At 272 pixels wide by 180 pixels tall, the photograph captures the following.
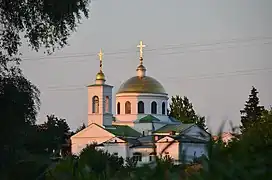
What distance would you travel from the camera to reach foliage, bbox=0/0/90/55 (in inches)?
759

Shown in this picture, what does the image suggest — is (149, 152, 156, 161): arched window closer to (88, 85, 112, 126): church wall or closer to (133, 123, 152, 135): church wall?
(133, 123, 152, 135): church wall

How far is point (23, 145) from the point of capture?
66.3ft

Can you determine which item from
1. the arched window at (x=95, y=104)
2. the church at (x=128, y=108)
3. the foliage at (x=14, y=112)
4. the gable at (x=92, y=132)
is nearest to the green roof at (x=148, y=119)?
the church at (x=128, y=108)

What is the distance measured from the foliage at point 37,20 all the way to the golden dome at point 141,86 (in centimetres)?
7215

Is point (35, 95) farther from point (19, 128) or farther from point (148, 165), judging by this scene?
point (148, 165)

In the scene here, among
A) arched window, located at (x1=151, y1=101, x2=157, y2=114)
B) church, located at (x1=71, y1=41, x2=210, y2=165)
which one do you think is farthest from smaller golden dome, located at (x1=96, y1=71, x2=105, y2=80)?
arched window, located at (x1=151, y1=101, x2=157, y2=114)

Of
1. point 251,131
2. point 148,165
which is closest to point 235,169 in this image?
point 251,131

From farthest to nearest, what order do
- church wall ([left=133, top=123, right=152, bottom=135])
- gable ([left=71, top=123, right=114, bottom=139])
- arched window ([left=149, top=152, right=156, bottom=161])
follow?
church wall ([left=133, top=123, right=152, bottom=135]), gable ([left=71, top=123, right=114, bottom=139]), arched window ([left=149, top=152, right=156, bottom=161])

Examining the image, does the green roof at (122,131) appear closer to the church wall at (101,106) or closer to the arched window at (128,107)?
the church wall at (101,106)

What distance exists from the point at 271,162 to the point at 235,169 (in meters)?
0.28

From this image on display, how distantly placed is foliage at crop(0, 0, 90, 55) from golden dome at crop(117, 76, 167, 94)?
72151 millimetres

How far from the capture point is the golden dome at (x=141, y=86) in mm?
92375

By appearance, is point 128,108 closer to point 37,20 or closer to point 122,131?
point 122,131

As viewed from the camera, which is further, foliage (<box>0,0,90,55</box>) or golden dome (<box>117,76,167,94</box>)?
golden dome (<box>117,76,167,94</box>)
